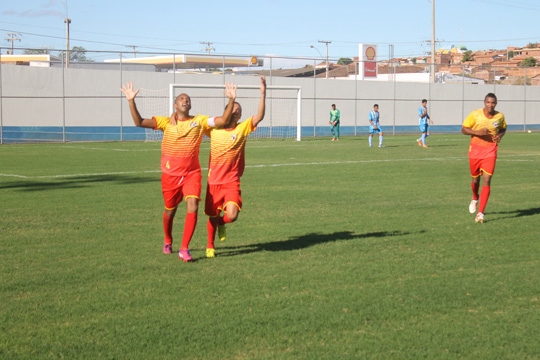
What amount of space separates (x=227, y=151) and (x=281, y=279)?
71.2 inches

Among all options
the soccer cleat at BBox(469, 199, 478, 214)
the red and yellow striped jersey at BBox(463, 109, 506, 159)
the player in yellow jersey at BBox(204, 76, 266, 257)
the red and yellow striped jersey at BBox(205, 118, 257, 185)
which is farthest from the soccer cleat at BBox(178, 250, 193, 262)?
the red and yellow striped jersey at BBox(463, 109, 506, 159)

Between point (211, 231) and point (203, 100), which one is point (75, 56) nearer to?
point (203, 100)

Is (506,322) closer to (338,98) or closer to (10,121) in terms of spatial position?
(10,121)

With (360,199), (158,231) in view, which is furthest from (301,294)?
(360,199)

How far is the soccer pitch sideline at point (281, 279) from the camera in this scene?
4816 millimetres

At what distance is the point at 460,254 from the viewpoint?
781cm

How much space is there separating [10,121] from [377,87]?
2513 cm

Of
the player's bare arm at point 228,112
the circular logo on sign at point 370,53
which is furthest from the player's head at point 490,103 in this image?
the circular logo on sign at point 370,53

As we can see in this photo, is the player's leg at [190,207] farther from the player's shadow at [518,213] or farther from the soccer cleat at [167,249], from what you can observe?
the player's shadow at [518,213]

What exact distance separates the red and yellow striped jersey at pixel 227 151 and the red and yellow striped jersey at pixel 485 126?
4619 millimetres

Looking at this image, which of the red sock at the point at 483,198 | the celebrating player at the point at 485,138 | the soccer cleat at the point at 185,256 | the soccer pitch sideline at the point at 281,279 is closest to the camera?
the soccer pitch sideline at the point at 281,279

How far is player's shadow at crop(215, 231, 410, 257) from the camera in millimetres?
8180

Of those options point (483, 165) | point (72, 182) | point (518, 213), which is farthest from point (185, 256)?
point (72, 182)

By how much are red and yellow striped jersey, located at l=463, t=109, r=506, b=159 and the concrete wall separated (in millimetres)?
27773
